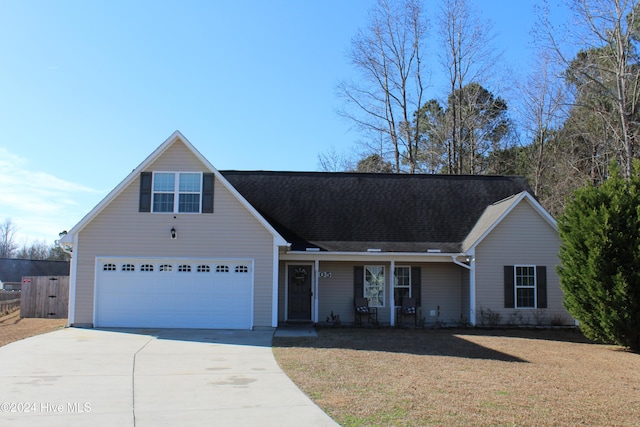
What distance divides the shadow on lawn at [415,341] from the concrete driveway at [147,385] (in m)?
1.68

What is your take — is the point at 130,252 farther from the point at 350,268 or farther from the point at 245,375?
the point at 245,375

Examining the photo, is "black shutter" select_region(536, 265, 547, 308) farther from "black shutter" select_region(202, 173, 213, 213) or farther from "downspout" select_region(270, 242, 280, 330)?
"black shutter" select_region(202, 173, 213, 213)

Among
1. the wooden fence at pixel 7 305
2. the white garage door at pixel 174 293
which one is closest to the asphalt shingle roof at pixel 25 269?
the wooden fence at pixel 7 305

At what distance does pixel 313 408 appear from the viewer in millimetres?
7668

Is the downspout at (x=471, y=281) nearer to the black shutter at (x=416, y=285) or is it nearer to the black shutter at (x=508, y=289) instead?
the black shutter at (x=508, y=289)

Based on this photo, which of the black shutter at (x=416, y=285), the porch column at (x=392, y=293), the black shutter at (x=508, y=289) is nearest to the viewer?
the black shutter at (x=508, y=289)

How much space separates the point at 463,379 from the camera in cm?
977

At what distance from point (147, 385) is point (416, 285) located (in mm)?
12298

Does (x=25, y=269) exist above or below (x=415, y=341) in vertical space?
above

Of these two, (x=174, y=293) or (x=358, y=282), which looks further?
(x=358, y=282)

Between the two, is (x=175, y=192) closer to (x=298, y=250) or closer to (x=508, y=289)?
(x=298, y=250)

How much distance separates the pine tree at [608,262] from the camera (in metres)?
14.1

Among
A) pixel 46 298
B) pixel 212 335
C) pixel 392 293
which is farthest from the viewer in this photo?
pixel 46 298

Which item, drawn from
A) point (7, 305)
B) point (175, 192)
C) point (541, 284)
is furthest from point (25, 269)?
point (541, 284)
